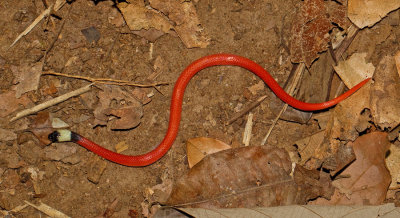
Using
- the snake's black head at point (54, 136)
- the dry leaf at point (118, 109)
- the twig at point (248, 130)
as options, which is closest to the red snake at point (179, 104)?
the snake's black head at point (54, 136)

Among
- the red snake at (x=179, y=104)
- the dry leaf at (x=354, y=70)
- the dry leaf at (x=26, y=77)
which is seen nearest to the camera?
the red snake at (x=179, y=104)

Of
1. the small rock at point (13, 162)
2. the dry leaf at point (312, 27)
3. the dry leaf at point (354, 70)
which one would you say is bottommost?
the small rock at point (13, 162)

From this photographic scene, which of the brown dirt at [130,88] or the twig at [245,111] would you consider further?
the twig at [245,111]

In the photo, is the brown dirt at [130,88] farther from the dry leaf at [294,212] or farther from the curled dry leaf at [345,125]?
the dry leaf at [294,212]

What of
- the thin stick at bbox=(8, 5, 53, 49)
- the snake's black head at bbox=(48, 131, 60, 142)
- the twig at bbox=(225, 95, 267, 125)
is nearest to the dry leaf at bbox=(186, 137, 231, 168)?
the twig at bbox=(225, 95, 267, 125)

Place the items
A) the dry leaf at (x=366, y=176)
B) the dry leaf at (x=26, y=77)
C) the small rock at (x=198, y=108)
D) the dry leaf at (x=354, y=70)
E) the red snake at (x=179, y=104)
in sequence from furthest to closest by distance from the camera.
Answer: the small rock at (x=198, y=108), the dry leaf at (x=354, y=70), the dry leaf at (x=26, y=77), the red snake at (x=179, y=104), the dry leaf at (x=366, y=176)

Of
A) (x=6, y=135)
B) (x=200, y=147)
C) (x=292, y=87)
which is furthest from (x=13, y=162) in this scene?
(x=292, y=87)

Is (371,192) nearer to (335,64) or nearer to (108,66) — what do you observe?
(335,64)
